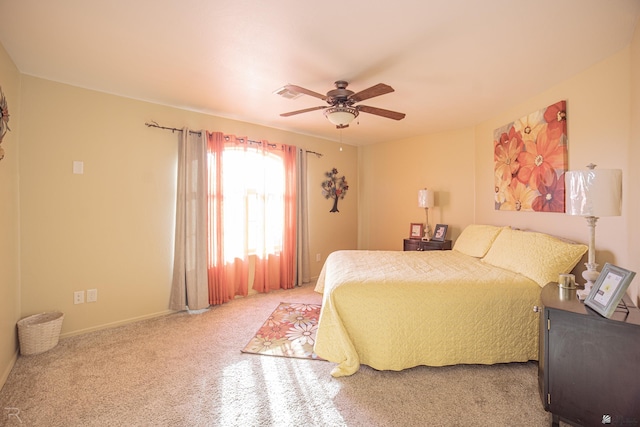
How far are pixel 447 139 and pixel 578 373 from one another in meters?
3.49

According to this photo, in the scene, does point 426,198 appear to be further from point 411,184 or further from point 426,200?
Result: point 411,184

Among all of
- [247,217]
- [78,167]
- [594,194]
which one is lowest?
[247,217]

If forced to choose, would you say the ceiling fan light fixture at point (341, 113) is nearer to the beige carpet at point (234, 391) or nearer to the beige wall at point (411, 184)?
the beige carpet at point (234, 391)

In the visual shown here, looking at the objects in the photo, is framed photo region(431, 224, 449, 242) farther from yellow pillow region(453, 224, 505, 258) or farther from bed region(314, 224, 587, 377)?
bed region(314, 224, 587, 377)

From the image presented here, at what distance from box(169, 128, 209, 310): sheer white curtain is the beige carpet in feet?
2.50

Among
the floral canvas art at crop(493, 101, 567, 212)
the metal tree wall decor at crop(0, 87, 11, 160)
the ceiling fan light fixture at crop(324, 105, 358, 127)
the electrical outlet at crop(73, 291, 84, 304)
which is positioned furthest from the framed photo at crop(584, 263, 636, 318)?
the electrical outlet at crop(73, 291, 84, 304)

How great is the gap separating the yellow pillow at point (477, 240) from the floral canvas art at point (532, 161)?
1.25ft

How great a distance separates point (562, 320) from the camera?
149 cm

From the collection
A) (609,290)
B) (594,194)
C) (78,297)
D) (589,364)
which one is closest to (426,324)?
(589,364)

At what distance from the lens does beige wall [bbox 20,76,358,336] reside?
2492 millimetres

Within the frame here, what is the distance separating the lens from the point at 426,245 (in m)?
4.14

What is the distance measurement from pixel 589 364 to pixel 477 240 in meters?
1.88

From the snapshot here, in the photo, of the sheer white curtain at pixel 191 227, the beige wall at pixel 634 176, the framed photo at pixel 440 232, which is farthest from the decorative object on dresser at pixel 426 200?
the sheer white curtain at pixel 191 227

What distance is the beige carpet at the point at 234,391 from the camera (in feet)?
5.38
